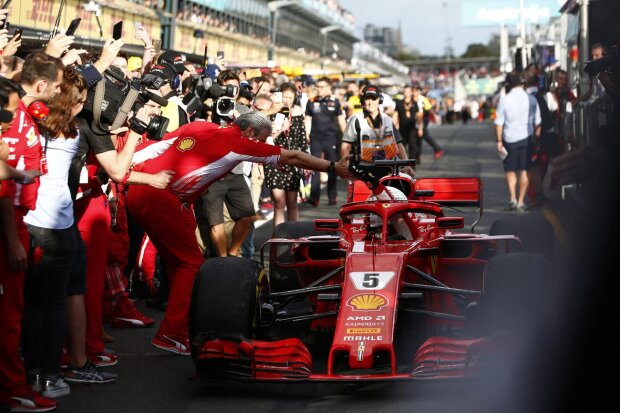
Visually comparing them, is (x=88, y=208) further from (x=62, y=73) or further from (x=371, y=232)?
(x=371, y=232)

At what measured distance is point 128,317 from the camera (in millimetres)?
10133

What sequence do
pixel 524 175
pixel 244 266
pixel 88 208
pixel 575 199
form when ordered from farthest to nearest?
pixel 524 175 → pixel 575 199 → pixel 88 208 → pixel 244 266

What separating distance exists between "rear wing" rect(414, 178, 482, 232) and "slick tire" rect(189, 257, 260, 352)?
328 cm

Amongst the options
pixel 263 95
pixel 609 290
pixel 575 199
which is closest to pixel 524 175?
pixel 575 199

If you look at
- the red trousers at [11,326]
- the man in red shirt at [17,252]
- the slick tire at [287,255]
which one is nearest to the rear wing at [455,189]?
the slick tire at [287,255]

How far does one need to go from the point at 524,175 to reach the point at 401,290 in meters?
10.4

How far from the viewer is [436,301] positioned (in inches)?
341

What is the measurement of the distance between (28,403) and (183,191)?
216 centimetres

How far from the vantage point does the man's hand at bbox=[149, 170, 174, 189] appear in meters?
8.44

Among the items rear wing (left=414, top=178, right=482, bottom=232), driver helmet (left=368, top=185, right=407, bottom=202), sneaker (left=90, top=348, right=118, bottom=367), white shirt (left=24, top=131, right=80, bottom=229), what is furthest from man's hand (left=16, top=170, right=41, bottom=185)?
rear wing (left=414, top=178, right=482, bottom=232)

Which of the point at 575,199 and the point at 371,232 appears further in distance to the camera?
the point at 575,199

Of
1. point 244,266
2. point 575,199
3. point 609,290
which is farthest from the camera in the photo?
point 575,199

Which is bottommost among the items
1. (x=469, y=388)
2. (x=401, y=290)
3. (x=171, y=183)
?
(x=469, y=388)

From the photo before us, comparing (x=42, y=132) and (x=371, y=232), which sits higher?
(x=42, y=132)
